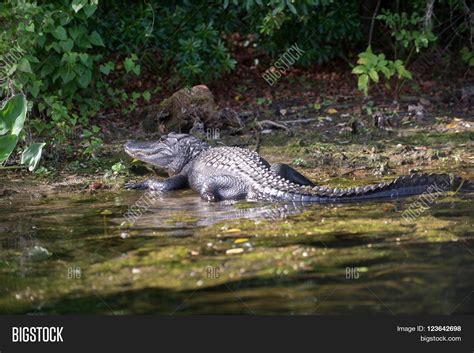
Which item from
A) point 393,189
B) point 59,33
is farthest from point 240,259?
point 59,33

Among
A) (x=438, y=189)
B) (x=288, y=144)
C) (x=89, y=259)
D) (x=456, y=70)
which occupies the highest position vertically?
(x=456, y=70)

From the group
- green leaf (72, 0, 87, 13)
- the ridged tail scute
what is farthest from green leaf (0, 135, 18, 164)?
the ridged tail scute

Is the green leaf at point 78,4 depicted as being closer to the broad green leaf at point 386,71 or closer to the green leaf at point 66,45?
the green leaf at point 66,45

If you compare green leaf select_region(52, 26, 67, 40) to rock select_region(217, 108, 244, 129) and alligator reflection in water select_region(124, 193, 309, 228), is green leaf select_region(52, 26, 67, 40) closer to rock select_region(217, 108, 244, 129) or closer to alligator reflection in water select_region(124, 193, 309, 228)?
rock select_region(217, 108, 244, 129)

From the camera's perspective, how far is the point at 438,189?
7977 mm

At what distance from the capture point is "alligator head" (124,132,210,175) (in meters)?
9.52

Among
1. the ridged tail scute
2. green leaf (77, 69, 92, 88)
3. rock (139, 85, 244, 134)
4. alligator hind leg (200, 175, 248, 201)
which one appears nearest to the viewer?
the ridged tail scute

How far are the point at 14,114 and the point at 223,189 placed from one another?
86.3 inches

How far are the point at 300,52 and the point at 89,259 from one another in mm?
7118

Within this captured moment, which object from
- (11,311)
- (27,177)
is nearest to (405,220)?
(11,311)

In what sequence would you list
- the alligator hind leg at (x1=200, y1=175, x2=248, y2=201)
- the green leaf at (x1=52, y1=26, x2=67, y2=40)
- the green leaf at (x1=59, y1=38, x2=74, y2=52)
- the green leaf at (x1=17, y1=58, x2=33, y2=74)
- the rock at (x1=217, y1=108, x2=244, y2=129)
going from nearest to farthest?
the alligator hind leg at (x1=200, y1=175, x2=248, y2=201)
the green leaf at (x1=17, y1=58, x2=33, y2=74)
the green leaf at (x1=52, y1=26, x2=67, y2=40)
the green leaf at (x1=59, y1=38, x2=74, y2=52)
the rock at (x1=217, y1=108, x2=244, y2=129)

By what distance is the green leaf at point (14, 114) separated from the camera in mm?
7820

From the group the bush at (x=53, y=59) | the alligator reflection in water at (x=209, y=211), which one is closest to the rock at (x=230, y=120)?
the bush at (x=53, y=59)

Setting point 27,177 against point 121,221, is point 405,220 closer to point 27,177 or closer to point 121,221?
point 121,221
